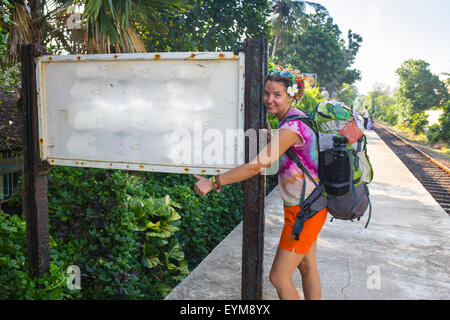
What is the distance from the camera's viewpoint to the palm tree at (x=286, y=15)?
88.0ft

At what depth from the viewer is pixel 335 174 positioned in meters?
2.25

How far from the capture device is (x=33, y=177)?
8.91ft

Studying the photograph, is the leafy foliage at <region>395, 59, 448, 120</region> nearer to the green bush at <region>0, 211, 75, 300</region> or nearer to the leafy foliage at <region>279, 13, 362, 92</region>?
the leafy foliage at <region>279, 13, 362, 92</region>

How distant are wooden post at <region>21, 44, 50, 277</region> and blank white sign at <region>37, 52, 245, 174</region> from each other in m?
0.07

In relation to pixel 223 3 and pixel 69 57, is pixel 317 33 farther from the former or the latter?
pixel 69 57

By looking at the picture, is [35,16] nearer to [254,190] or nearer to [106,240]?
[106,240]

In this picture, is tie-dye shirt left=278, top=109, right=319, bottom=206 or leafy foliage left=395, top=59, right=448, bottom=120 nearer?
tie-dye shirt left=278, top=109, right=319, bottom=206

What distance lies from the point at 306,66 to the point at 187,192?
29139 millimetres

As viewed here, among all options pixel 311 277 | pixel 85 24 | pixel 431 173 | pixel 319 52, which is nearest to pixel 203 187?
pixel 311 277

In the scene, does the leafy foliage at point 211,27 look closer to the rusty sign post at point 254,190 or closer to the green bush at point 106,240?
the green bush at point 106,240

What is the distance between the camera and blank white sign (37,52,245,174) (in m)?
2.21

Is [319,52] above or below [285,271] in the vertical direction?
above

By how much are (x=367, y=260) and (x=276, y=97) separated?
8.92 feet

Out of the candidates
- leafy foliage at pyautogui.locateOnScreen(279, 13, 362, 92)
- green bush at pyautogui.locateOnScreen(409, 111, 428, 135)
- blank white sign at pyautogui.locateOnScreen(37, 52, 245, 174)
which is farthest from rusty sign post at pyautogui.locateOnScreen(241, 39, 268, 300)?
leafy foliage at pyautogui.locateOnScreen(279, 13, 362, 92)
